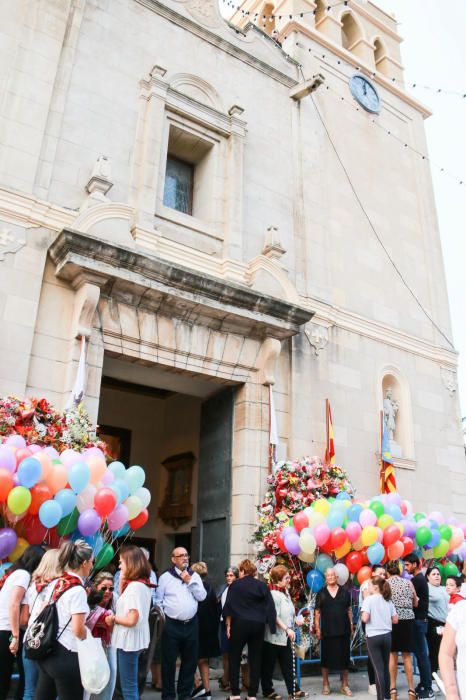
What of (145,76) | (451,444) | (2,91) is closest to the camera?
(2,91)

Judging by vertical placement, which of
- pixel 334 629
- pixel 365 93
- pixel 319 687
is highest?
pixel 365 93

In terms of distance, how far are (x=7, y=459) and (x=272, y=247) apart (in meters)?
7.18

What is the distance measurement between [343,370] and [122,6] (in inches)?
332

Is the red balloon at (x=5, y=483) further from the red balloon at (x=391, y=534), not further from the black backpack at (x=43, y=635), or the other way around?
the red balloon at (x=391, y=534)

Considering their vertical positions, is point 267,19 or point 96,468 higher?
point 267,19

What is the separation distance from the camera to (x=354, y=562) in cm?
861

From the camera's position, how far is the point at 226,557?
32.1 feet

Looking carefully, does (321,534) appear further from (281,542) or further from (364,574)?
(364,574)

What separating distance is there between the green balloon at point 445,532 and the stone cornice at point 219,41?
1044 cm

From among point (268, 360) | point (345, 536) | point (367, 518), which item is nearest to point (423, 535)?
point (367, 518)

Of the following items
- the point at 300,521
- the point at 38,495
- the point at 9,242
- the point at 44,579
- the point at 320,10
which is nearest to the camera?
the point at 44,579

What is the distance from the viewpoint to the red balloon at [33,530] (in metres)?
6.37

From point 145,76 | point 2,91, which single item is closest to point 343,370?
point 145,76

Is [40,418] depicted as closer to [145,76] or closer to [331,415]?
[331,415]
